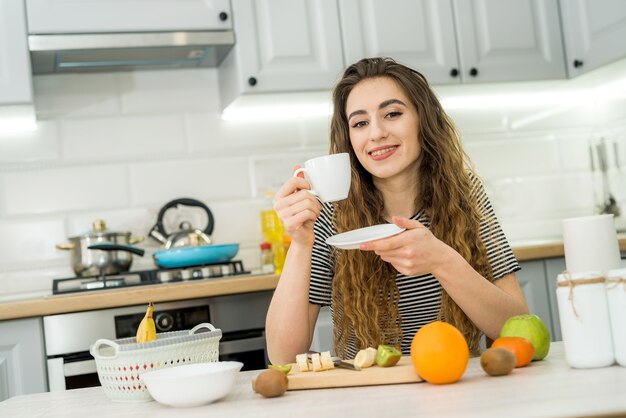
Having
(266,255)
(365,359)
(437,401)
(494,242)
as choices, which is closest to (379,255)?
(494,242)

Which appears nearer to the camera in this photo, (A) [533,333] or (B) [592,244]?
(A) [533,333]

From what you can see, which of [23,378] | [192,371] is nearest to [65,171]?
[23,378]

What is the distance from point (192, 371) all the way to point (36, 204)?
1.96 m

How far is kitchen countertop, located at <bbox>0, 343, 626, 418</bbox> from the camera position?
921mm

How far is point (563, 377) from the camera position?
3.59 ft

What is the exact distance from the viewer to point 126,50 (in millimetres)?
2832

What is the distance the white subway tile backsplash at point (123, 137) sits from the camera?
3020 millimetres

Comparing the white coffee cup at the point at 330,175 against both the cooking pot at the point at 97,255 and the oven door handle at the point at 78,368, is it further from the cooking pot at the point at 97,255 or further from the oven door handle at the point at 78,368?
the cooking pot at the point at 97,255

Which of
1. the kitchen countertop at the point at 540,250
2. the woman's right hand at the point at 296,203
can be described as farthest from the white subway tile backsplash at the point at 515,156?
the woman's right hand at the point at 296,203

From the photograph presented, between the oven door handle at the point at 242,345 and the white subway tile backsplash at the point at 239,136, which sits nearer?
the oven door handle at the point at 242,345

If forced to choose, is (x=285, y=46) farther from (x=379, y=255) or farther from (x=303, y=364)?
(x=303, y=364)

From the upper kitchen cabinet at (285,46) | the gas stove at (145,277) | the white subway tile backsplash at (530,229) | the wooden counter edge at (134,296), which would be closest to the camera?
the wooden counter edge at (134,296)

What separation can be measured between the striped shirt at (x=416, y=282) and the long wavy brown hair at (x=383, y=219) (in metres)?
0.02

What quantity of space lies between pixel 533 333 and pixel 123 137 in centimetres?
215
